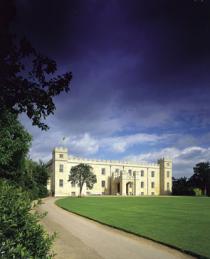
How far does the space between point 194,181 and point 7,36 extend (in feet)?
305

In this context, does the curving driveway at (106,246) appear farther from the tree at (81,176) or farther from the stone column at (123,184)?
the stone column at (123,184)

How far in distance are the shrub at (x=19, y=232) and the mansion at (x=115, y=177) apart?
2964 inches

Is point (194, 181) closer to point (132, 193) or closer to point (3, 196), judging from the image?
point (132, 193)

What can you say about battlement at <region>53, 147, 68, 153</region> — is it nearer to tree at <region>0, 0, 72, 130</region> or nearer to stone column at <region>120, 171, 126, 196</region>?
stone column at <region>120, 171, 126, 196</region>

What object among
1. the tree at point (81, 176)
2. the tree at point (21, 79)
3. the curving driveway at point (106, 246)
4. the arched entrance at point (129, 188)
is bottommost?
the arched entrance at point (129, 188)

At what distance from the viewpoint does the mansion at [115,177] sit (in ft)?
282

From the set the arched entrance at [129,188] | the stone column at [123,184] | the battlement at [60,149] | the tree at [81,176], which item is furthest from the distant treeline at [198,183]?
the battlement at [60,149]

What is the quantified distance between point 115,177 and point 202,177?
934 inches

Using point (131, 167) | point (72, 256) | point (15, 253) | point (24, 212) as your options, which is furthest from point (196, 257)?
point (131, 167)

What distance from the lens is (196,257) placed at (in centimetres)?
1038

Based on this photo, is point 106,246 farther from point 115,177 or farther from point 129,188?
point 115,177

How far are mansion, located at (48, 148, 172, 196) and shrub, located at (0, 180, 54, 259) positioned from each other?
7530 cm

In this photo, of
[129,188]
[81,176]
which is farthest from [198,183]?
[81,176]

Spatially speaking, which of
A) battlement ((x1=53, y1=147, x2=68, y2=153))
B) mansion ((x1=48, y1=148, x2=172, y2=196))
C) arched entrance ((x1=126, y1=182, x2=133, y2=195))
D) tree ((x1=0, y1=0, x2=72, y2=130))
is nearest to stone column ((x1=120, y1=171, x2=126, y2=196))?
mansion ((x1=48, y1=148, x2=172, y2=196))
